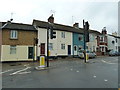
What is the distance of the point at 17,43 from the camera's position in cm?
2077

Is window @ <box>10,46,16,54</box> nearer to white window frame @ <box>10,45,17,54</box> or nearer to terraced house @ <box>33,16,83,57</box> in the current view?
white window frame @ <box>10,45,17,54</box>

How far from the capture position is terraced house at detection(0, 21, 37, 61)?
65.4 ft

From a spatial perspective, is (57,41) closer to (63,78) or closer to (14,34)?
(14,34)

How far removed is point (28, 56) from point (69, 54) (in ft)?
31.5

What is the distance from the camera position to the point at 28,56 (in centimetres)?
2130

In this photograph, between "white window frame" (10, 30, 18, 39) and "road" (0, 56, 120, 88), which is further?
"white window frame" (10, 30, 18, 39)

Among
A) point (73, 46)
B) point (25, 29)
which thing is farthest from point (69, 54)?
point (25, 29)

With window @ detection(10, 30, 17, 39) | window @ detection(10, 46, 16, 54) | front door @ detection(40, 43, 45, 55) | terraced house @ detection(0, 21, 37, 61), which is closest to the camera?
terraced house @ detection(0, 21, 37, 61)

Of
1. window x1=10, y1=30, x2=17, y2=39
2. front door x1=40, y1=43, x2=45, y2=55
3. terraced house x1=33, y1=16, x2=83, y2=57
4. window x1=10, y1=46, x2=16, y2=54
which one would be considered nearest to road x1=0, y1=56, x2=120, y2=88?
window x1=10, y1=46, x2=16, y2=54

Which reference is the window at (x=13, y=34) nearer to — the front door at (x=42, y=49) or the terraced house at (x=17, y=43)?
the terraced house at (x=17, y=43)

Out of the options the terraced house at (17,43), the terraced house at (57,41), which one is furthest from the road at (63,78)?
the terraced house at (57,41)

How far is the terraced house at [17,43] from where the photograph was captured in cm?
1992

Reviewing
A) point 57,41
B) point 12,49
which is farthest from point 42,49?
point 12,49

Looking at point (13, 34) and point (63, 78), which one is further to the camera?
point (13, 34)
